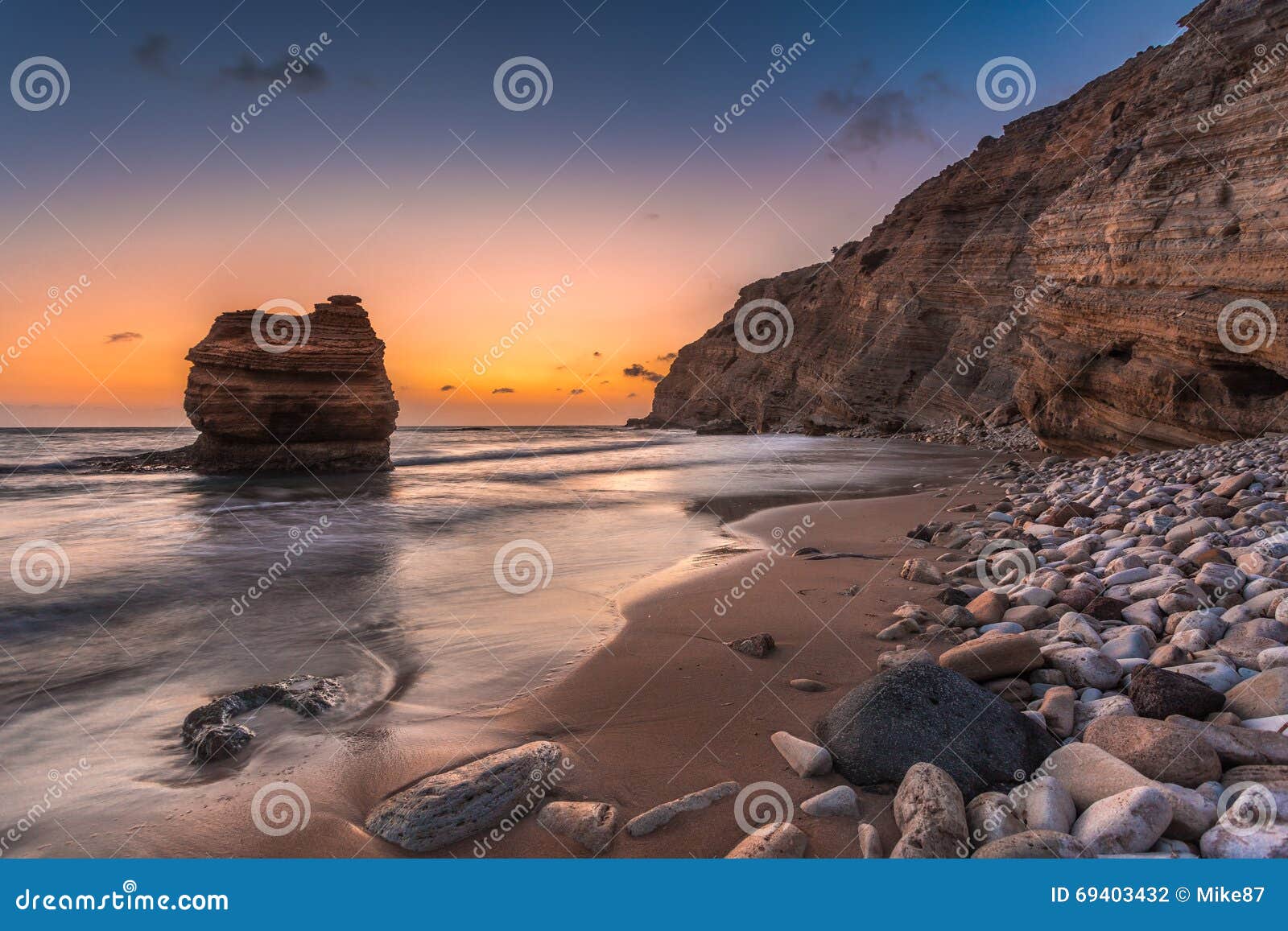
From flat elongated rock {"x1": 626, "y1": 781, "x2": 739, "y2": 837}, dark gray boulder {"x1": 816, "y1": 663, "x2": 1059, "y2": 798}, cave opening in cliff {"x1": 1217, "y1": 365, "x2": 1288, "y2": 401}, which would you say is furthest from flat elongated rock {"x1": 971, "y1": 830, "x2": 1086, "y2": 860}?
cave opening in cliff {"x1": 1217, "y1": 365, "x2": 1288, "y2": 401}

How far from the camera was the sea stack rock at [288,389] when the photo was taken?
19.1 meters

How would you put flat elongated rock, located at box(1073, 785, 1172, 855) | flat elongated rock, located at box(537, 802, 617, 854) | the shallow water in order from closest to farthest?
flat elongated rock, located at box(1073, 785, 1172, 855)
flat elongated rock, located at box(537, 802, 617, 854)
the shallow water

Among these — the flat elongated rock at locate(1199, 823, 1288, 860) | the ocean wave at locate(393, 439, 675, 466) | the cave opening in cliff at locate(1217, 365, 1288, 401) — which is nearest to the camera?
the flat elongated rock at locate(1199, 823, 1288, 860)

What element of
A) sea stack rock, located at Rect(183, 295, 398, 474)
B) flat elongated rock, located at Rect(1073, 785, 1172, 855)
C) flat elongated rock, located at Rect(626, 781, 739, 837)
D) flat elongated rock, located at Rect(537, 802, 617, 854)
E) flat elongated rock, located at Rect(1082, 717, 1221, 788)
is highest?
flat elongated rock, located at Rect(1082, 717, 1221, 788)

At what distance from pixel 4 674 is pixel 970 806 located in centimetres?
624

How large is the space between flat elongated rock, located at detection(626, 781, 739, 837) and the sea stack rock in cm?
2000

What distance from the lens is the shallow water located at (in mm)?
3758

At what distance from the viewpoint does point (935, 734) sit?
2773 millimetres

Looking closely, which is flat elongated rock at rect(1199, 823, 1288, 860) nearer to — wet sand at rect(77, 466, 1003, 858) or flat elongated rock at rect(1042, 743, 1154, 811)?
flat elongated rock at rect(1042, 743, 1154, 811)

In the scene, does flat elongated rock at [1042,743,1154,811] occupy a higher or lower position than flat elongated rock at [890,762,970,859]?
higher

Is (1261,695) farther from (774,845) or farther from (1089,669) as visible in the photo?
(774,845)

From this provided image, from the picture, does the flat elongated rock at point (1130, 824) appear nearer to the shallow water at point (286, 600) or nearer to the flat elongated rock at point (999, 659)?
the flat elongated rock at point (999, 659)

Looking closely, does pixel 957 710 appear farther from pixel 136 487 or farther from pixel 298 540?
pixel 136 487

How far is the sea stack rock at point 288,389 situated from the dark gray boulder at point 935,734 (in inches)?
794
